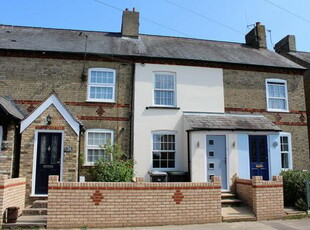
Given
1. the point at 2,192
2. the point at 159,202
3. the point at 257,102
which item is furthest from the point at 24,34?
the point at 257,102

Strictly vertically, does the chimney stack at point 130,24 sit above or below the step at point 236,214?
above

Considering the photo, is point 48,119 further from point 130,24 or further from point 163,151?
point 130,24

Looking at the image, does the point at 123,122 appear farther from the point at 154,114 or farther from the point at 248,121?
the point at 248,121

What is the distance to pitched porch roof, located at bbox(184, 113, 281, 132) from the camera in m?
12.9

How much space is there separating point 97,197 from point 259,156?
8.20 m

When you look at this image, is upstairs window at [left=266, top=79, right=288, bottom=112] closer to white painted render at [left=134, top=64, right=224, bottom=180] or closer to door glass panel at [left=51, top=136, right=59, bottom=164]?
white painted render at [left=134, top=64, right=224, bottom=180]

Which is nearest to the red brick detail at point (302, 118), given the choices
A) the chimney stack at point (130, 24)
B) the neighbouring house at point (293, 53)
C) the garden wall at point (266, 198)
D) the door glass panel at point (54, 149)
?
the neighbouring house at point (293, 53)

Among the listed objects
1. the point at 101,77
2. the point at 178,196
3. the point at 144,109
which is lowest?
the point at 178,196

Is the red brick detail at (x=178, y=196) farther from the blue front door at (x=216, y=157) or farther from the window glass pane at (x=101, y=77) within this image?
the window glass pane at (x=101, y=77)

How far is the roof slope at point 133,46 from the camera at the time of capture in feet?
45.8

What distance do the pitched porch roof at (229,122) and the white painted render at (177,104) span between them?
0.55m

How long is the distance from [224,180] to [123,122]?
5277 mm

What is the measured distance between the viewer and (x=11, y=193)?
30.5 feet

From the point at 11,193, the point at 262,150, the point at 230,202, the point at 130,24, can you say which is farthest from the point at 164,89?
the point at 11,193
